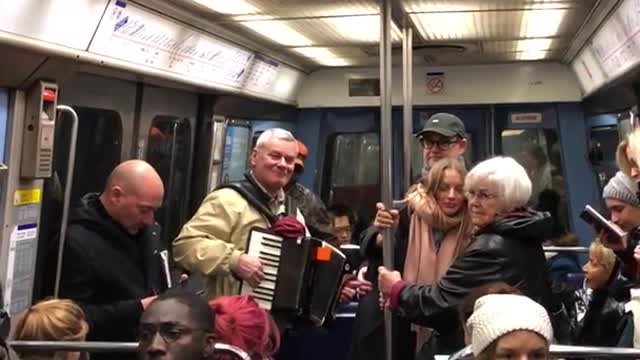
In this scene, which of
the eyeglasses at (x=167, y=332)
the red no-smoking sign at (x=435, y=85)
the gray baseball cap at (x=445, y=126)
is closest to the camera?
the eyeglasses at (x=167, y=332)

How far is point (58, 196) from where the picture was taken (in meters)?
3.60

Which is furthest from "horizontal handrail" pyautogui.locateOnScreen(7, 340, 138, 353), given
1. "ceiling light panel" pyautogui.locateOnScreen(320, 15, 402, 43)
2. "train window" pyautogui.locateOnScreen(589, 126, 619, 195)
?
"train window" pyautogui.locateOnScreen(589, 126, 619, 195)

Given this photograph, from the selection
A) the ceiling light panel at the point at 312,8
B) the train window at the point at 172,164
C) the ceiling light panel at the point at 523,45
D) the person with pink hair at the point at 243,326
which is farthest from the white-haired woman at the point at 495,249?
the ceiling light panel at the point at 523,45

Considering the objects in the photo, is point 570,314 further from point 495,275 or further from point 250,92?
point 250,92

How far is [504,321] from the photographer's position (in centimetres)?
185

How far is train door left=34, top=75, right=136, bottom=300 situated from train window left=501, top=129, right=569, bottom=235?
12.2 ft

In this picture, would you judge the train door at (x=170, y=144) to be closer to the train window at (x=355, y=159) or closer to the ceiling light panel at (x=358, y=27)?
the ceiling light panel at (x=358, y=27)

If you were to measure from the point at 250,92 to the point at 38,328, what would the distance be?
340 centimetres

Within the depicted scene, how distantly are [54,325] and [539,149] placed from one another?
5204 millimetres

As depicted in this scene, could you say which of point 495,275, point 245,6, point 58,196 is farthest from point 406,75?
point 58,196

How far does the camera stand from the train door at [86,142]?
3.50 m

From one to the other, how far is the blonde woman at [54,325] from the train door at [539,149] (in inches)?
192

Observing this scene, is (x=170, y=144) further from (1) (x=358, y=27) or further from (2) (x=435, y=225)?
(2) (x=435, y=225)

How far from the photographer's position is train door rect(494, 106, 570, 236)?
6.40 metres
